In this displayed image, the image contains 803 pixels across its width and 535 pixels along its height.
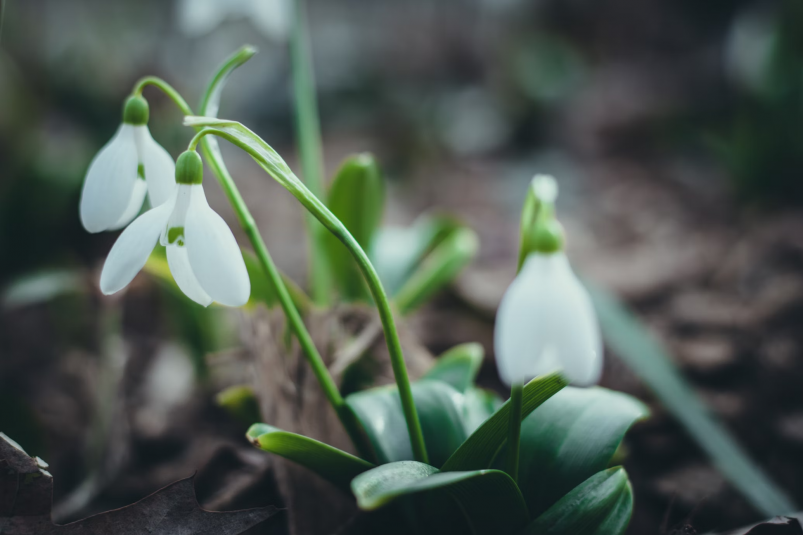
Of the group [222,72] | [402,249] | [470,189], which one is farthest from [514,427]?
[470,189]

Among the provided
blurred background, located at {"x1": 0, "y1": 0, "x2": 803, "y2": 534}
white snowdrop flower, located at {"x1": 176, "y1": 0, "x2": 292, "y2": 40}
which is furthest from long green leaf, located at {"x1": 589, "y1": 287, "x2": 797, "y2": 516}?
white snowdrop flower, located at {"x1": 176, "y1": 0, "x2": 292, "y2": 40}

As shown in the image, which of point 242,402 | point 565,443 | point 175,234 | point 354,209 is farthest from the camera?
point 354,209

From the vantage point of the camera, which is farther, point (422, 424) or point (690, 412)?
point (690, 412)

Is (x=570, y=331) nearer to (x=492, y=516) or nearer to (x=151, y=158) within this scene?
(x=492, y=516)

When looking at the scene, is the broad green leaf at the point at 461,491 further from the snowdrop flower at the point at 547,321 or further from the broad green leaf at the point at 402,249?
the broad green leaf at the point at 402,249

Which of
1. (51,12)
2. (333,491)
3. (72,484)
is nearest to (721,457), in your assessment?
(333,491)

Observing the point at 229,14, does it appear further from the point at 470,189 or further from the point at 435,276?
the point at 470,189

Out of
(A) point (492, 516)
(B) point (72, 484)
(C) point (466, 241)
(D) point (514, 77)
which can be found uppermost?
(D) point (514, 77)

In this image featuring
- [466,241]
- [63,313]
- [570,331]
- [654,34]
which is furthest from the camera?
[654,34]
